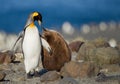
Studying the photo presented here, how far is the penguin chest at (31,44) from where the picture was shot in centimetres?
959

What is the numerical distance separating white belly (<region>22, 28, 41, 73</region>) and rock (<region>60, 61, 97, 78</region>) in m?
0.69

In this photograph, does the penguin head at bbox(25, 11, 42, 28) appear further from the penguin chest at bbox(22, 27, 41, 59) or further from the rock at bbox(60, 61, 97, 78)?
the rock at bbox(60, 61, 97, 78)

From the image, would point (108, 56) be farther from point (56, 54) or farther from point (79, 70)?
point (79, 70)

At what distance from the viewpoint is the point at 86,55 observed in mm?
11383

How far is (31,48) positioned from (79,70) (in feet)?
3.37

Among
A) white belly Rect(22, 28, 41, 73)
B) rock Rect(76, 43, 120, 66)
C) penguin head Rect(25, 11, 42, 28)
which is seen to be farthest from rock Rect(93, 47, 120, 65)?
penguin head Rect(25, 11, 42, 28)

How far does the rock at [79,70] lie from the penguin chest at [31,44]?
0.69m

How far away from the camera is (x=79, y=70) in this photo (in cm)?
928

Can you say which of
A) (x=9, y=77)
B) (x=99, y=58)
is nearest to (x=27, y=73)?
(x=9, y=77)

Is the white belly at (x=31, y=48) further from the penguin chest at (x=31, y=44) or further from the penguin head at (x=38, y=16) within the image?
the penguin head at (x=38, y=16)

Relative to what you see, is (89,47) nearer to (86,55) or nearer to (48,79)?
(86,55)

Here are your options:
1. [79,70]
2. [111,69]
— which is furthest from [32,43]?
[111,69]

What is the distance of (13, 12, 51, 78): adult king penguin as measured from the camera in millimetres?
9586

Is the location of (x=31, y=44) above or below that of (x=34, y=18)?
below
